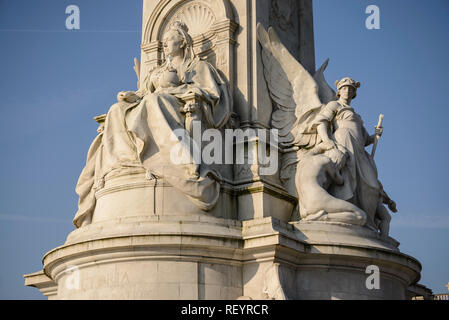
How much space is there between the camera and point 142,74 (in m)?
21.2

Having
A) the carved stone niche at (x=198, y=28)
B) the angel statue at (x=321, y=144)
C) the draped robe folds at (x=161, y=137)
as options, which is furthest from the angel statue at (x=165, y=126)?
the angel statue at (x=321, y=144)

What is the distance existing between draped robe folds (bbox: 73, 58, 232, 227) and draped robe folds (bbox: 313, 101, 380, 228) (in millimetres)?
2386

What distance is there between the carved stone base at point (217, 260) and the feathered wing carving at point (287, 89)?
286cm

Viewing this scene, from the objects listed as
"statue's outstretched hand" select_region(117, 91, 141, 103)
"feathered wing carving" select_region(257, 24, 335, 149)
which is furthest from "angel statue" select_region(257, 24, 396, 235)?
"statue's outstretched hand" select_region(117, 91, 141, 103)

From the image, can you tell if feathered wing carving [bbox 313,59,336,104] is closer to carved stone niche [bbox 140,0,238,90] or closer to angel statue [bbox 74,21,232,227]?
carved stone niche [bbox 140,0,238,90]

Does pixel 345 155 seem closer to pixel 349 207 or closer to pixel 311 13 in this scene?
pixel 349 207

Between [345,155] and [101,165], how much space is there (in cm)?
537

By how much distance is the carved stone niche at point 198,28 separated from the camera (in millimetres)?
19766

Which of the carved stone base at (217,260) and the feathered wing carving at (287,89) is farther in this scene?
the feathered wing carving at (287,89)

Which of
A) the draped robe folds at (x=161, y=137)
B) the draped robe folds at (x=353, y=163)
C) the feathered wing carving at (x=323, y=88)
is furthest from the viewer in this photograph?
the feathered wing carving at (x=323, y=88)

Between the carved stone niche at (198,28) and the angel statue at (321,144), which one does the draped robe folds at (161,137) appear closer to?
the carved stone niche at (198,28)

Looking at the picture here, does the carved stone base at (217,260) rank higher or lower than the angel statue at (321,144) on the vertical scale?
lower

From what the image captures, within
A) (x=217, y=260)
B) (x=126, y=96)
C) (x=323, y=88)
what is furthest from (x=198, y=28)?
(x=217, y=260)

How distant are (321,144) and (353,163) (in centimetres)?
83
